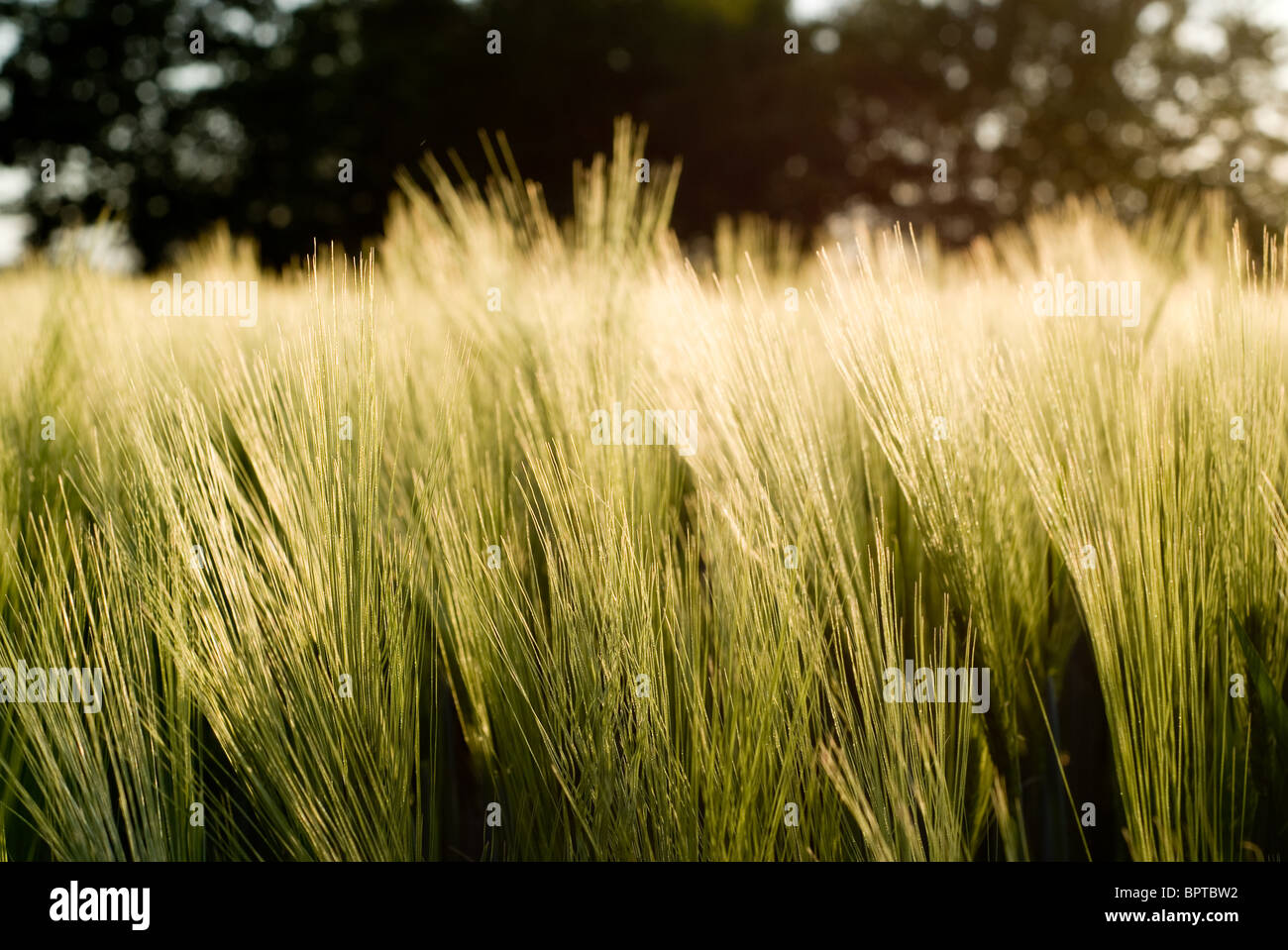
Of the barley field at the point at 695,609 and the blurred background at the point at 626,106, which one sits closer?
the barley field at the point at 695,609

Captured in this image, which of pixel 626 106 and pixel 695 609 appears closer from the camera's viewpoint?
pixel 695 609

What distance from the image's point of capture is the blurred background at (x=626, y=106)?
812 cm

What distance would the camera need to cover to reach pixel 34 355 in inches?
48.7

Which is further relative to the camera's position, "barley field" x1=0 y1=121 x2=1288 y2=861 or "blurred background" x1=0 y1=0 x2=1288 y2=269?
"blurred background" x1=0 y1=0 x2=1288 y2=269

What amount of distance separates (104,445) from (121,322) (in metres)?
0.40

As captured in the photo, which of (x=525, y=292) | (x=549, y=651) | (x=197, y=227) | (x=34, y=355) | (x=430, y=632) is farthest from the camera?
(x=197, y=227)

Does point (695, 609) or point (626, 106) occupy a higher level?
point (626, 106)

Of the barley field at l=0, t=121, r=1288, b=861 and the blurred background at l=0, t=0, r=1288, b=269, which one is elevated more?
the blurred background at l=0, t=0, r=1288, b=269

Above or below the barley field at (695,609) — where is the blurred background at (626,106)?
above

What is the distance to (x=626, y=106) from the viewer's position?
29.6 feet

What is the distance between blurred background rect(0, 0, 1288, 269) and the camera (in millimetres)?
8125

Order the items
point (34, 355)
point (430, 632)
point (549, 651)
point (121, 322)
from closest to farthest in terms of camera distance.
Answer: point (549, 651) < point (430, 632) < point (34, 355) < point (121, 322)
